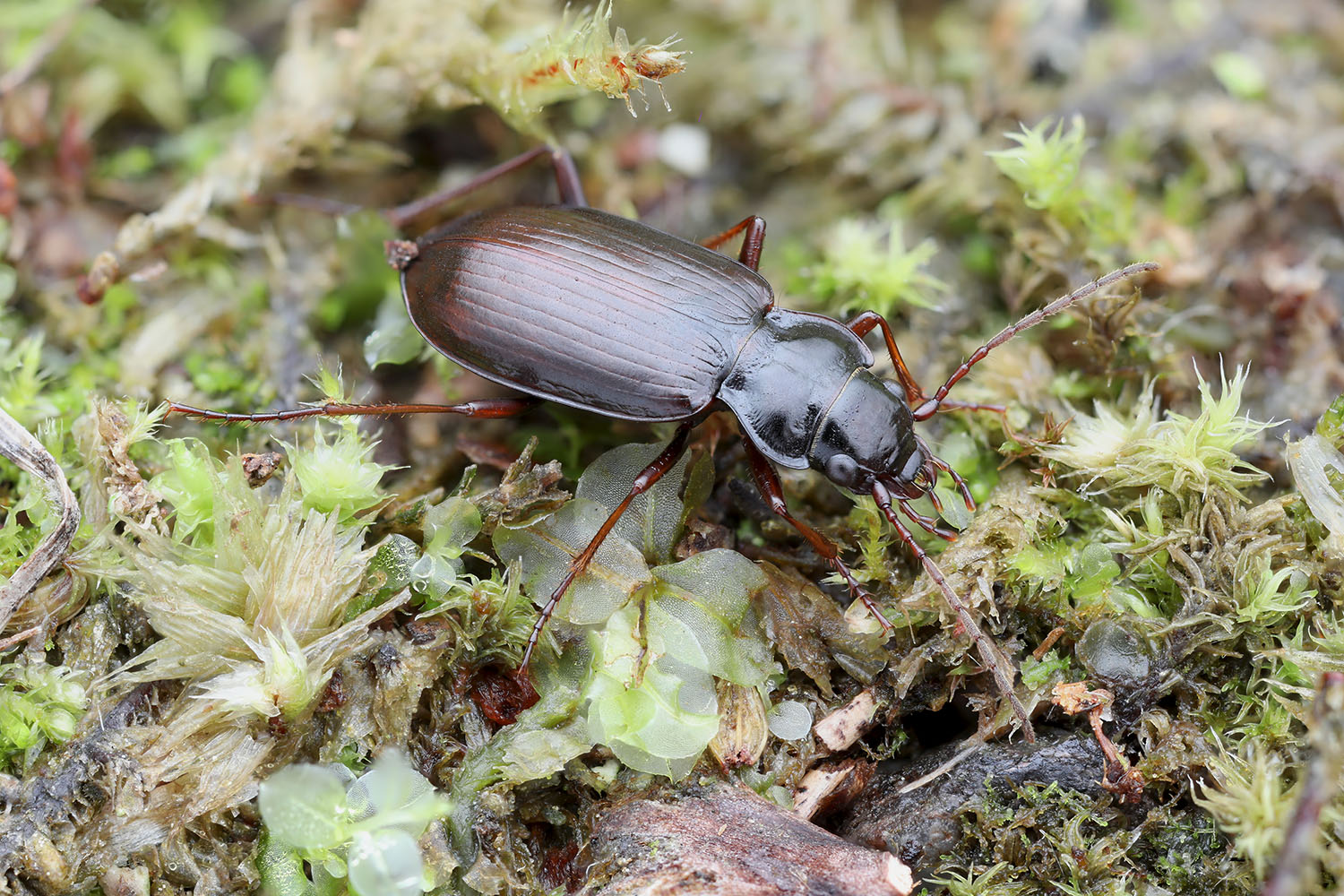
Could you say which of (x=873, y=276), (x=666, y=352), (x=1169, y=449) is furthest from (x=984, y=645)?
(x=873, y=276)

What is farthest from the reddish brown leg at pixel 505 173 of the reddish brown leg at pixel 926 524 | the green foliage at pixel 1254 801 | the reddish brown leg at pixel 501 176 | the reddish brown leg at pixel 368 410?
the green foliage at pixel 1254 801

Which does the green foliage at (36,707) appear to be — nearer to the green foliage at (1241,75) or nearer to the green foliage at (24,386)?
the green foliage at (24,386)

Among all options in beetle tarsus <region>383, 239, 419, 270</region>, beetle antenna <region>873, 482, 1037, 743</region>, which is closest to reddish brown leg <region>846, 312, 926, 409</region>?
beetle antenna <region>873, 482, 1037, 743</region>

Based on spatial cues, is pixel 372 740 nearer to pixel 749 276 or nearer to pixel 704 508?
→ pixel 704 508

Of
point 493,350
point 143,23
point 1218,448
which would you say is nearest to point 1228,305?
point 1218,448

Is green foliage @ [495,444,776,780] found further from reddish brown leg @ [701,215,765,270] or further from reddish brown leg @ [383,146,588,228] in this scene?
reddish brown leg @ [383,146,588,228]

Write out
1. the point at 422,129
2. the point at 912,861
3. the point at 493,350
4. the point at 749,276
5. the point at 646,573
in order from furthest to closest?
the point at 422,129 < the point at 749,276 < the point at 493,350 < the point at 646,573 < the point at 912,861
